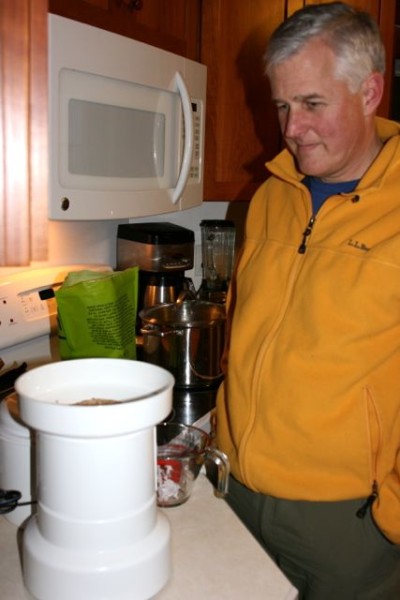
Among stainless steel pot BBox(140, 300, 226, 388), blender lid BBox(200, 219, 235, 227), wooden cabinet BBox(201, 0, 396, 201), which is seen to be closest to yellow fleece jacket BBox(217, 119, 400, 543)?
stainless steel pot BBox(140, 300, 226, 388)

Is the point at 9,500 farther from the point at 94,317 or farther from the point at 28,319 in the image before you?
the point at 28,319

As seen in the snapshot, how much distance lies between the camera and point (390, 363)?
117cm

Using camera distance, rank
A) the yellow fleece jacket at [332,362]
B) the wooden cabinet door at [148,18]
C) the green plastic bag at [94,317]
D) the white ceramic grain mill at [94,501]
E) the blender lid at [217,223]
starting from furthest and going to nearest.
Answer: the blender lid at [217,223], the green plastic bag at [94,317], the wooden cabinet door at [148,18], the yellow fleece jacket at [332,362], the white ceramic grain mill at [94,501]

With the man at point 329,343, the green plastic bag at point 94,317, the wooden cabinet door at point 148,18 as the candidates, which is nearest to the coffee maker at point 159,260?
the green plastic bag at point 94,317

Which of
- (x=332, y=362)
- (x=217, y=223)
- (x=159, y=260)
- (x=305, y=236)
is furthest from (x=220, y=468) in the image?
(x=217, y=223)

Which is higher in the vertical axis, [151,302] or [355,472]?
[151,302]

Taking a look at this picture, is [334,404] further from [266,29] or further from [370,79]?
[266,29]

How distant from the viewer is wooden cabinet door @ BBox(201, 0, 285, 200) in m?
1.76

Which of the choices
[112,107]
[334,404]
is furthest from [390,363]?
[112,107]

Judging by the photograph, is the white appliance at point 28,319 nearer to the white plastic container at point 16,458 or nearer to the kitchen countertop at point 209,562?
the white plastic container at point 16,458

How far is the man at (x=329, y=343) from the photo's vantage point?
1168mm

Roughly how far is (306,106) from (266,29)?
2.61 ft

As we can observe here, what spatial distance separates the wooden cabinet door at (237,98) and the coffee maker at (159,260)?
0.59 feet

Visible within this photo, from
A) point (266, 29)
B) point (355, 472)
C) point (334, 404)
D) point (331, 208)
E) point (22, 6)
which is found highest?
point (266, 29)
